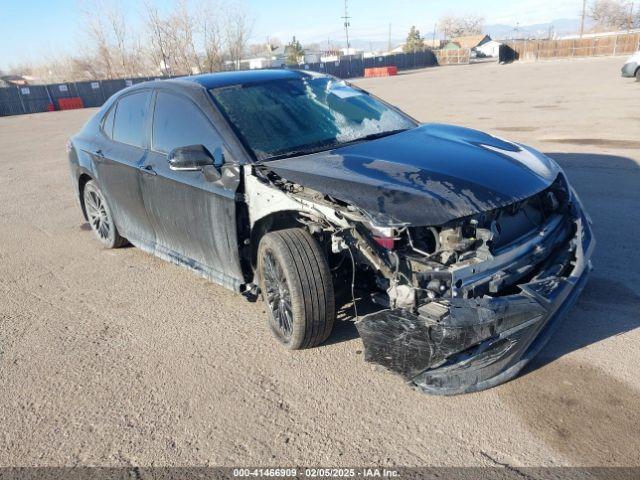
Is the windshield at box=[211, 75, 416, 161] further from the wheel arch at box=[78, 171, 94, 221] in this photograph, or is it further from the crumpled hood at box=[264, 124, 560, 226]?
the wheel arch at box=[78, 171, 94, 221]

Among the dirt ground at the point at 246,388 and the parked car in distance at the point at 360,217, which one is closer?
the dirt ground at the point at 246,388

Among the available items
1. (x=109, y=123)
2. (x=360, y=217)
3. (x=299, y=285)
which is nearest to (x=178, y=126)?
(x=109, y=123)

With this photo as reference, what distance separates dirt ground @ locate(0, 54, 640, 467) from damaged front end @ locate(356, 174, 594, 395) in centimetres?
23

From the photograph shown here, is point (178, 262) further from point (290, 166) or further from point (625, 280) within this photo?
point (625, 280)

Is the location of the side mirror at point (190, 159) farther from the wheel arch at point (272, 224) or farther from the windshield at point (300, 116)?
the wheel arch at point (272, 224)

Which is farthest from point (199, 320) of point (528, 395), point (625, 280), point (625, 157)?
point (625, 157)

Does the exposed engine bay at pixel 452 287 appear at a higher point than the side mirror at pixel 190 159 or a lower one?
lower

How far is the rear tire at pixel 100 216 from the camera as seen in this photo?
215 inches

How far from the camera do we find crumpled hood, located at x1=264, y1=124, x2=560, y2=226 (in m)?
2.85

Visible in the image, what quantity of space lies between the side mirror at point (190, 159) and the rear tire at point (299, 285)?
703mm

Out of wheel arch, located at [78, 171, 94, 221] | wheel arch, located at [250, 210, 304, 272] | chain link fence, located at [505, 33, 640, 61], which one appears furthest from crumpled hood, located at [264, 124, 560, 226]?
chain link fence, located at [505, 33, 640, 61]

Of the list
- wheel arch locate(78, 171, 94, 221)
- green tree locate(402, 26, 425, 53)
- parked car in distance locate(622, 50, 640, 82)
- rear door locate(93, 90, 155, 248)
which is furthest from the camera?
green tree locate(402, 26, 425, 53)

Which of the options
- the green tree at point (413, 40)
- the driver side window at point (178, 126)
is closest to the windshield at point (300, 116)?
the driver side window at point (178, 126)

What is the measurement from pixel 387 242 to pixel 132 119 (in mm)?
2982
